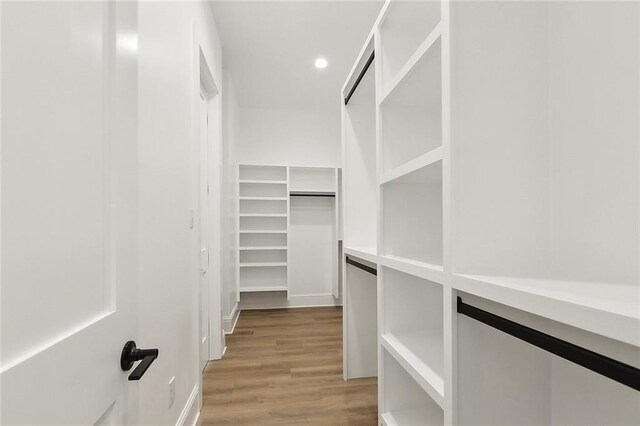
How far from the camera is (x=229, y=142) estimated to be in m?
3.28

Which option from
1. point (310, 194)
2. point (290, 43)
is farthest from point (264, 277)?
point (290, 43)

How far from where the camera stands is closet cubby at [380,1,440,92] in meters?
1.44

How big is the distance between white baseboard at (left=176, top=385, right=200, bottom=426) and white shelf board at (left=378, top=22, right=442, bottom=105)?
74.9 inches

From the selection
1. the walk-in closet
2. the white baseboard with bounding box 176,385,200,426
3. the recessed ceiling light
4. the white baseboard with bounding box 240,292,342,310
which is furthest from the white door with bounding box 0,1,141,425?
the white baseboard with bounding box 240,292,342,310

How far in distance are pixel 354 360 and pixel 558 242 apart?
1.78 meters

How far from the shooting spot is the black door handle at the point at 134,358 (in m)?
0.71

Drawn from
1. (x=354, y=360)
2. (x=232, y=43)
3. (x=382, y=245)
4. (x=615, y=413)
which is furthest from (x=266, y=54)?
(x=615, y=413)

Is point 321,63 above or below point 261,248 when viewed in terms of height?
above

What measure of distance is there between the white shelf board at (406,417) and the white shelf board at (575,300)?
0.88 meters

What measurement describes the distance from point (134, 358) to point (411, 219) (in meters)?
1.27

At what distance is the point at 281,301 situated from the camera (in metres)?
4.29

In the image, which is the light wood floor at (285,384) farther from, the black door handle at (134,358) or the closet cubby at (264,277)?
the black door handle at (134,358)

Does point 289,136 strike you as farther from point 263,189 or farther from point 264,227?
point 264,227

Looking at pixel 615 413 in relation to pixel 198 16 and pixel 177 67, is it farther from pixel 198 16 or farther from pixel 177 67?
pixel 198 16
